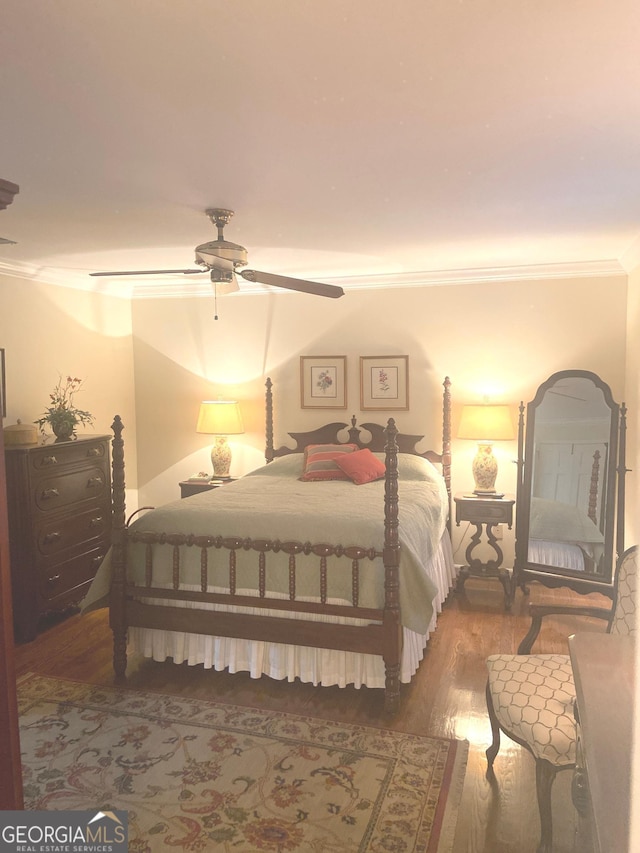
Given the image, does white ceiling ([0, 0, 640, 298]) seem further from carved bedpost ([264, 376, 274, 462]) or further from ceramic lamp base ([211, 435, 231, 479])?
ceramic lamp base ([211, 435, 231, 479])

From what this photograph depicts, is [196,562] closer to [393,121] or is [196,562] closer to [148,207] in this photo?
[148,207]

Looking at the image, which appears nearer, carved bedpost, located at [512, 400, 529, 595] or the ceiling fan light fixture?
the ceiling fan light fixture

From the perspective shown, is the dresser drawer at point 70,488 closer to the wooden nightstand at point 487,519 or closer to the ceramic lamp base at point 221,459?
the ceramic lamp base at point 221,459

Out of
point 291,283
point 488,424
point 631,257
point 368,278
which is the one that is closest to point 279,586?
point 291,283

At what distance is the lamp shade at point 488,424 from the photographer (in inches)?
181

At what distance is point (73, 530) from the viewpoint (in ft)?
14.3

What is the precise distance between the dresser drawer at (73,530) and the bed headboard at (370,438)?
4.81 feet

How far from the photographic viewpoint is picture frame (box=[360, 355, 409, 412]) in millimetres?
5137

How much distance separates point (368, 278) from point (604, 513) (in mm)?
2539

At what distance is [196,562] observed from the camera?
10.8ft

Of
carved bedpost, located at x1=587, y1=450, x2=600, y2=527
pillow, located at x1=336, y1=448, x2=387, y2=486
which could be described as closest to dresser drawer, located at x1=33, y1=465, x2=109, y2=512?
pillow, located at x1=336, y1=448, x2=387, y2=486

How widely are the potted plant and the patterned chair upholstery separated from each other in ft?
10.6

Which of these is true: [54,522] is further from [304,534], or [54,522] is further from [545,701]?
[545,701]

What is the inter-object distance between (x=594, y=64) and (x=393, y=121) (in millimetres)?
629
